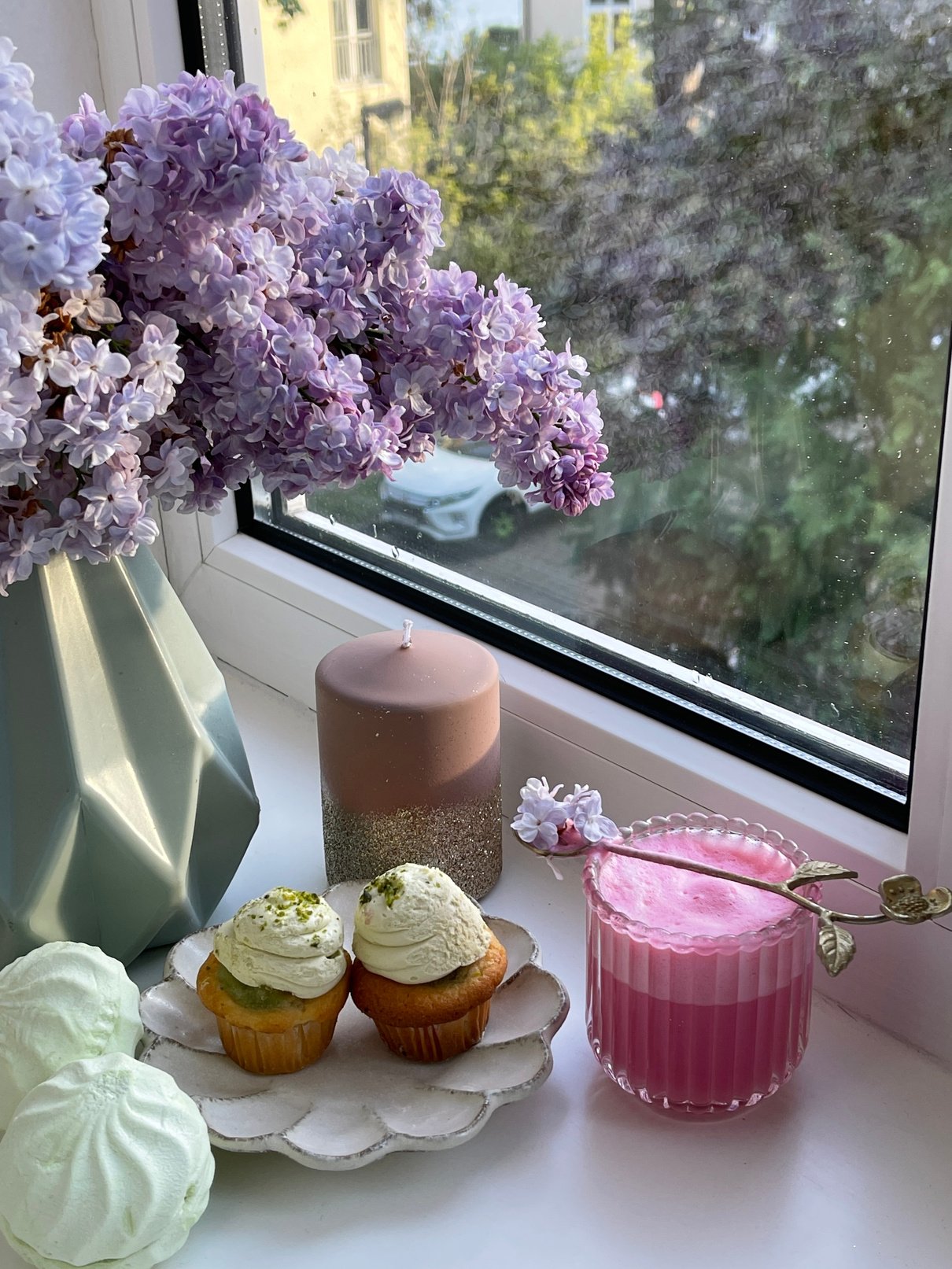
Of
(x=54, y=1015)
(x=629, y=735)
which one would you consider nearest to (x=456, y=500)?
(x=629, y=735)

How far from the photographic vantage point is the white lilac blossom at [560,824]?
620mm

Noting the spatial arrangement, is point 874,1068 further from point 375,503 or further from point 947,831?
point 375,503

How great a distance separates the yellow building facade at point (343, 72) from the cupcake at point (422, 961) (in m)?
0.51

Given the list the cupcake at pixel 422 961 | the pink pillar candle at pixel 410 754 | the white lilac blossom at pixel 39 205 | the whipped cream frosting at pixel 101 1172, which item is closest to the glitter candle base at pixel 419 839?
the pink pillar candle at pixel 410 754

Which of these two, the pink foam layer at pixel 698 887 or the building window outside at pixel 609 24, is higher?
the building window outside at pixel 609 24

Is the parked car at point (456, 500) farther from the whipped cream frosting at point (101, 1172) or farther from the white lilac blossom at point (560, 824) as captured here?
the whipped cream frosting at point (101, 1172)

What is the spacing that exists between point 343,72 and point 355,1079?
0.67 m

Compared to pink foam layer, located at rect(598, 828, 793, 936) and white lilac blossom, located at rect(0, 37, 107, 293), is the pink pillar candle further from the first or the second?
white lilac blossom, located at rect(0, 37, 107, 293)

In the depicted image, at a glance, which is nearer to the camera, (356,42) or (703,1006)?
(703,1006)

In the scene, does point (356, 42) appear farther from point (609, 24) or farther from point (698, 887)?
point (698, 887)

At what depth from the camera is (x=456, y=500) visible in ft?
3.12

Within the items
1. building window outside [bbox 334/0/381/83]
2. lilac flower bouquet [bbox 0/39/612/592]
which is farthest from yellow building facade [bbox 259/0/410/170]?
lilac flower bouquet [bbox 0/39/612/592]

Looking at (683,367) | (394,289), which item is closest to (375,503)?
(683,367)

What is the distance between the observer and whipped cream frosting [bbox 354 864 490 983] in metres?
0.60
